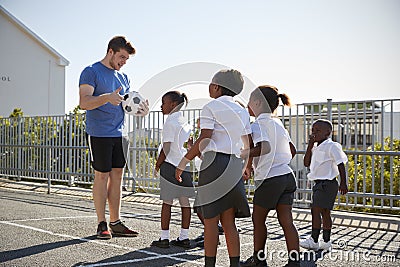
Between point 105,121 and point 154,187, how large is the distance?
5.35m

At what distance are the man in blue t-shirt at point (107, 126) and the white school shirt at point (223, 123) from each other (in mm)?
1905

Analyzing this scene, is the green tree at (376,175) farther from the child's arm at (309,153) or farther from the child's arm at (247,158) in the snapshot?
the child's arm at (247,158)

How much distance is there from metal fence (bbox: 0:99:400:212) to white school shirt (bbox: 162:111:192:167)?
141 inches

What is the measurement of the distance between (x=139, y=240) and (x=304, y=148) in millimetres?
4210

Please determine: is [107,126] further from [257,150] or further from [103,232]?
[257,150]

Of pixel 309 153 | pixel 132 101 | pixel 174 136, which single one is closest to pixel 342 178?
pixel 309 153

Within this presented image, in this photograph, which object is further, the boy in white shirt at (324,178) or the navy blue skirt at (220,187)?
the boy in white shirt at (324,178)

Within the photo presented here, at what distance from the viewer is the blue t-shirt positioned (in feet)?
20.8

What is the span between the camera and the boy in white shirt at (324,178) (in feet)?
19.7

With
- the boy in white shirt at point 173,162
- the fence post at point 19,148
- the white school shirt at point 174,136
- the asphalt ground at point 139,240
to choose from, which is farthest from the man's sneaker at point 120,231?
the fence post at point 19,148

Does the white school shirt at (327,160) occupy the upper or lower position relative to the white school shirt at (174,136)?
lower

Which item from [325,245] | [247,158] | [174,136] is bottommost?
[325,245]

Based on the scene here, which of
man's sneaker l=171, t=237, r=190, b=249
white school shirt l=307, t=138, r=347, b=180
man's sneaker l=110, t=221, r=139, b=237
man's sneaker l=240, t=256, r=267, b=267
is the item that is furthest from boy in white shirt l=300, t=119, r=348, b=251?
man's sneaker l=110, t=221, r=139, b=237

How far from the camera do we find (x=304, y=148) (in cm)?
940
